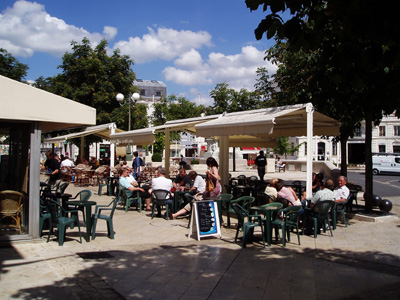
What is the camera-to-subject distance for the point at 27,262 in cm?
556

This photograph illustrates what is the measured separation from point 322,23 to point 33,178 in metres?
5.24

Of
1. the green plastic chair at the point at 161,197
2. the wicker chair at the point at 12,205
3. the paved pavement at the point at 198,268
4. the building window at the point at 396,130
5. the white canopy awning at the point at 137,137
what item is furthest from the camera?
the building window at the point at 396,130

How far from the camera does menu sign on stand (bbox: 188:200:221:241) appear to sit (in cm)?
723

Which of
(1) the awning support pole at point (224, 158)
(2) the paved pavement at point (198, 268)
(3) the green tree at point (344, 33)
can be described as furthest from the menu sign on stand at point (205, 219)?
(1) the awning support pole at point (224, 158)

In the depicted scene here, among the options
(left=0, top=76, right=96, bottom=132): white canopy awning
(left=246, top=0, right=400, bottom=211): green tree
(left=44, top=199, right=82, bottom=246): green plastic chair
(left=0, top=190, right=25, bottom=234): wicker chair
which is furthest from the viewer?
(left=0, top=190, right=25, bottom=234): wicker chair

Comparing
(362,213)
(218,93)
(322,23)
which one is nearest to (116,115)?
(218,93)

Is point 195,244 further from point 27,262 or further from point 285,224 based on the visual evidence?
point 27,262

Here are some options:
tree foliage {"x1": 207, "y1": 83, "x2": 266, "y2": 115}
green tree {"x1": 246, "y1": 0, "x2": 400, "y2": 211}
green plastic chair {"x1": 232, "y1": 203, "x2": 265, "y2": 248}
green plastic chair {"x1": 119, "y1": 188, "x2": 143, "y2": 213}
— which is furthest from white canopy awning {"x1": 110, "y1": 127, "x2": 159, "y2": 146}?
tree foliage {"x1": 207, "y1": 83, "x2": 266, "y2": 115}

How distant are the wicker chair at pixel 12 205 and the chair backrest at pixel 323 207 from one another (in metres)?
5.41

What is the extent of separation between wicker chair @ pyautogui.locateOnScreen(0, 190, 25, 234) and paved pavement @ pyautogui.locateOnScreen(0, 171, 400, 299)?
572mm

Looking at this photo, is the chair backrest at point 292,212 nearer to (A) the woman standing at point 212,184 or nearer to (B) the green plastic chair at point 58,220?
(A) the woman standing at point 212,184

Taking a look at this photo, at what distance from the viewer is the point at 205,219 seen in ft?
24.0

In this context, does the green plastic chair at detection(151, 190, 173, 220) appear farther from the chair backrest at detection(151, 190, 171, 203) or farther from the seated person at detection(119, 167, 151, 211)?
the seated person at detection(119, 167, 151, 211)

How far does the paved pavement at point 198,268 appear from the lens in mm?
4551
